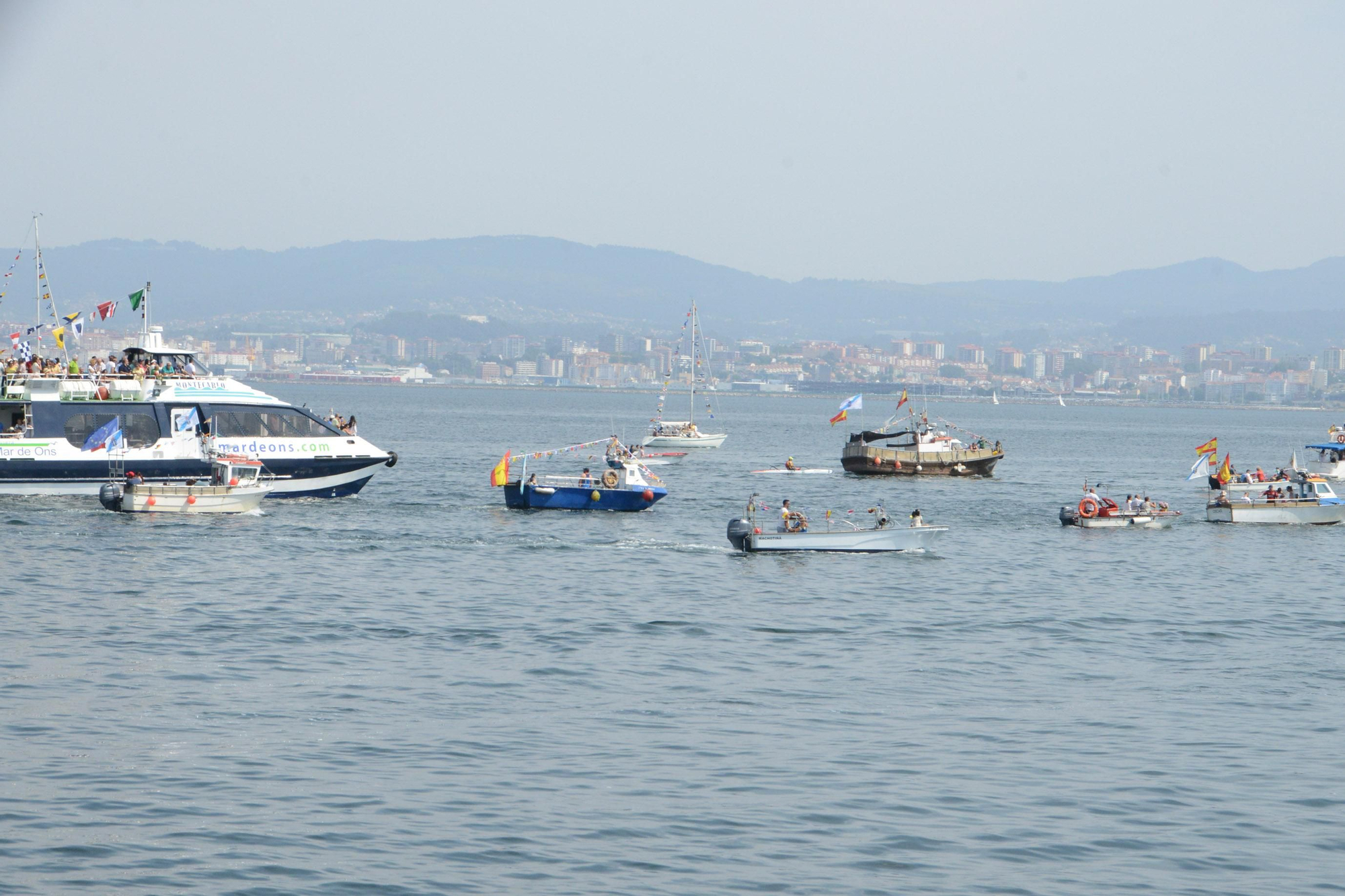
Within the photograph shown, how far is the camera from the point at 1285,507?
69500mm

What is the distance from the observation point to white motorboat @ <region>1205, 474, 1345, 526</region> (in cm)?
6938

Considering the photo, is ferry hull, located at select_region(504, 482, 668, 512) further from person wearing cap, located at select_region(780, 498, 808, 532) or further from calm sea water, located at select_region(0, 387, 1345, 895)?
person wearing cap, located at select_region(780, 498, 808, 532)

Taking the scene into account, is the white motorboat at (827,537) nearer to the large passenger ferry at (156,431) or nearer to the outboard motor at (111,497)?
the large passenger ferry at (156,431)

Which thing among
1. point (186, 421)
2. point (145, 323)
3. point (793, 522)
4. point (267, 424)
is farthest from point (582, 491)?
point (145, 323)

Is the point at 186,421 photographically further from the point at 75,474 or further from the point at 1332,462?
the point at 1332,462

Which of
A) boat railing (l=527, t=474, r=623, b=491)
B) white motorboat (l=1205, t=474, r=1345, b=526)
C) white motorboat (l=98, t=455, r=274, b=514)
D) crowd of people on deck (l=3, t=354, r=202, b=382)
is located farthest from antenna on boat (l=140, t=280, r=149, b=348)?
white motorboat (l=1205, t=474, r=1345, b=526)

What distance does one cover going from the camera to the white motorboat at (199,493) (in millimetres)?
57656

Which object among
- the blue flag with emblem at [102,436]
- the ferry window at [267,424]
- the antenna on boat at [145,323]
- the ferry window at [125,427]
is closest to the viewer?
the blue flag with emblem at [102,436]

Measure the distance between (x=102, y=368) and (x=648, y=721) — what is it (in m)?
44.2

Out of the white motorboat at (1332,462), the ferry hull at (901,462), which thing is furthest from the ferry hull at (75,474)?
the white motorboat at (1332,462)

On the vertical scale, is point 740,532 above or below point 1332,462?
above

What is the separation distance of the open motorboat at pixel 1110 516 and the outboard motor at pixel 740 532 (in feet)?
67.6

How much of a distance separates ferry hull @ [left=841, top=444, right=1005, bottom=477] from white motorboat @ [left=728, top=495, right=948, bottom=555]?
41.6 m

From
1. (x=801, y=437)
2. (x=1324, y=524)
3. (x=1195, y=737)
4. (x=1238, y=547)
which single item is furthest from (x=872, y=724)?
(x=801, y=437)
